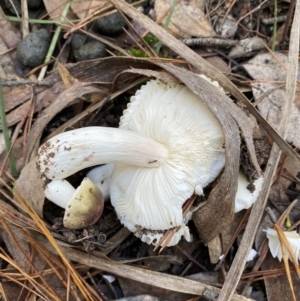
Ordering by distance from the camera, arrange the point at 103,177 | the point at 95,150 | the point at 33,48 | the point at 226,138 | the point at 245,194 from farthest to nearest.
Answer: the point at 33,48 < the point at 103,177 < the point at 245,194 < the point at 95,150 < the point at 226,138

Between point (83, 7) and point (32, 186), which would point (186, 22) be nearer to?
point (83, 7)

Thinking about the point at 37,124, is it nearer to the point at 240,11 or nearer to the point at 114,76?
the point at 114,76

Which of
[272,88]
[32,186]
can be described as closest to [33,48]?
[32,186]

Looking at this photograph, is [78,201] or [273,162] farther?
[273,162]

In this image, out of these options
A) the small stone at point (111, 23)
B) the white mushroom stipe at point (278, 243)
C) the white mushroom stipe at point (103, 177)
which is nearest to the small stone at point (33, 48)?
the small stone at point (111, 23)

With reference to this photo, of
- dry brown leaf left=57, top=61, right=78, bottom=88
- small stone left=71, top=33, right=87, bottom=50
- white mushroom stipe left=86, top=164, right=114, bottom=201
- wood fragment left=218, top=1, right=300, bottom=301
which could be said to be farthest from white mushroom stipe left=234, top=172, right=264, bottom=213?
small stone left=71, top=33, right=87, bottom=50

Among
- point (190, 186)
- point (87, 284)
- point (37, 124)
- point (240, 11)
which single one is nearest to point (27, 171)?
point (37, 124)
